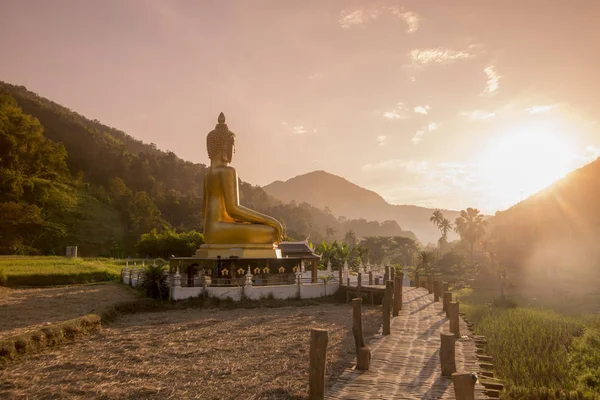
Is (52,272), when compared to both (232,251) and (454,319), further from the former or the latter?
(454,319)

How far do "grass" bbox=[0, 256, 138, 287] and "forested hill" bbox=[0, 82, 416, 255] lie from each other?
13.4 metres

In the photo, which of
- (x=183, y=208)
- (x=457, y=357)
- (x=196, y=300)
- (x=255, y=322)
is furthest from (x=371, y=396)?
(x=183, y=208)

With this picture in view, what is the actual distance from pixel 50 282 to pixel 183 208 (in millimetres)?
51386

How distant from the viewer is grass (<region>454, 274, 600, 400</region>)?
11.9 metres

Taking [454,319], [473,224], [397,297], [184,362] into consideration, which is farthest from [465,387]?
[473,224]

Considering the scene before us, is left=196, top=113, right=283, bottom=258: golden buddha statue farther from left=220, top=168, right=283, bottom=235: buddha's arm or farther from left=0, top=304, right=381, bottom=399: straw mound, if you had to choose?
left=0, top=304, right=381, bottom=399: straw mound

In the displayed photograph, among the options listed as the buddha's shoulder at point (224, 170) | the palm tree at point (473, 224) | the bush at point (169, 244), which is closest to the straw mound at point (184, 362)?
the buddha's shoulder at point (224, 170)

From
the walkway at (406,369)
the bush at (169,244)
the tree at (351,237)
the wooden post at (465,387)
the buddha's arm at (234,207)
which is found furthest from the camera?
the tree at (351,237)

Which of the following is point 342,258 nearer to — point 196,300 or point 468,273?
point 196,300

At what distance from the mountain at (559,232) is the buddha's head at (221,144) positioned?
137 ft

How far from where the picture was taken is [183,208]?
76.8m

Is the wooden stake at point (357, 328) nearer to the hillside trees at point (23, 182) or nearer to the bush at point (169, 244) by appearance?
the bush at point (169, 244)

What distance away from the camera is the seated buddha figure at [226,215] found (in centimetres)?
2320

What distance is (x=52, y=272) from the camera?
26297 mm
